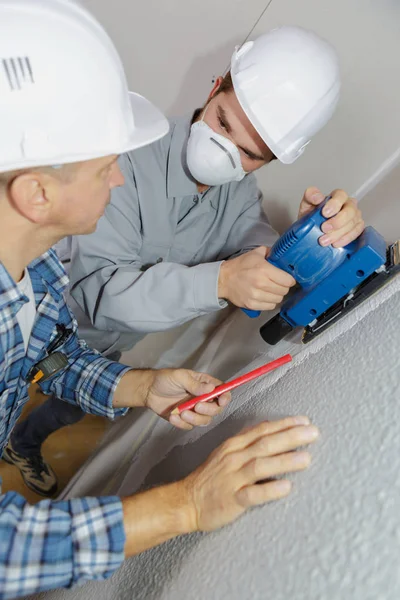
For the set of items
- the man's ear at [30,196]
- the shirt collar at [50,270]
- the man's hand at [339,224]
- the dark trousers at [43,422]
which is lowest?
the dark trousers at [43,422]

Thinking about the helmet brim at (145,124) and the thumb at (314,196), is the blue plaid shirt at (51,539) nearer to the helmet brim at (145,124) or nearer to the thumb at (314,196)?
the helmet brim at (145,124)

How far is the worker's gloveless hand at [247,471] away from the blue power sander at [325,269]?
300 mm

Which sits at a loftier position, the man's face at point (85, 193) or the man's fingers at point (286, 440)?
the man's fingers at point (286, 440)

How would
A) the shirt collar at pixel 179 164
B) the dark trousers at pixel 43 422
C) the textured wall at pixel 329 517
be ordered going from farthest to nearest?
the dark trousers at pixel 43 422, the shirt collar at pixel 179 164, the textured wall at pixel 329 517

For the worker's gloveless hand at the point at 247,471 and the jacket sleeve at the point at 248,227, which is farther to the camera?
the jacket sleeve at the point at 248,227

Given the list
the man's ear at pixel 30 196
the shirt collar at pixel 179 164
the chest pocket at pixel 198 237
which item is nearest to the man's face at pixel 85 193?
the man's ear at pixel 30 196

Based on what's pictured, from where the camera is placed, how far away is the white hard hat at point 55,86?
2.06 ft

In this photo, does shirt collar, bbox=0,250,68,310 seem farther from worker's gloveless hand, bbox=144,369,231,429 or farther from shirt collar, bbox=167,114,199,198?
shirt collar, bbox=167,114,199,198

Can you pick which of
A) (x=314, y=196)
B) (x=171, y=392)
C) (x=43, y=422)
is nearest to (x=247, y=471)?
(x=171, y=392)

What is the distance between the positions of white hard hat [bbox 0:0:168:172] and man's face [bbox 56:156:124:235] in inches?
1.1

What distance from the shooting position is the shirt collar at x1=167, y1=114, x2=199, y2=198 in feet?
3.81

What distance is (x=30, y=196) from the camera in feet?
2.30

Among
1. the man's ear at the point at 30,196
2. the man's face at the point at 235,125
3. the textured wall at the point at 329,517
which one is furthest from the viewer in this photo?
the man's face at the point at 235,125

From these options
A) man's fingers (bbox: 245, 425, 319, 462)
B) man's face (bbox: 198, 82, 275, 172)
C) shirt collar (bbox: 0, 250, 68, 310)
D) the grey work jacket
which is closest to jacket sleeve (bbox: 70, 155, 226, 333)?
the grey work jacket
